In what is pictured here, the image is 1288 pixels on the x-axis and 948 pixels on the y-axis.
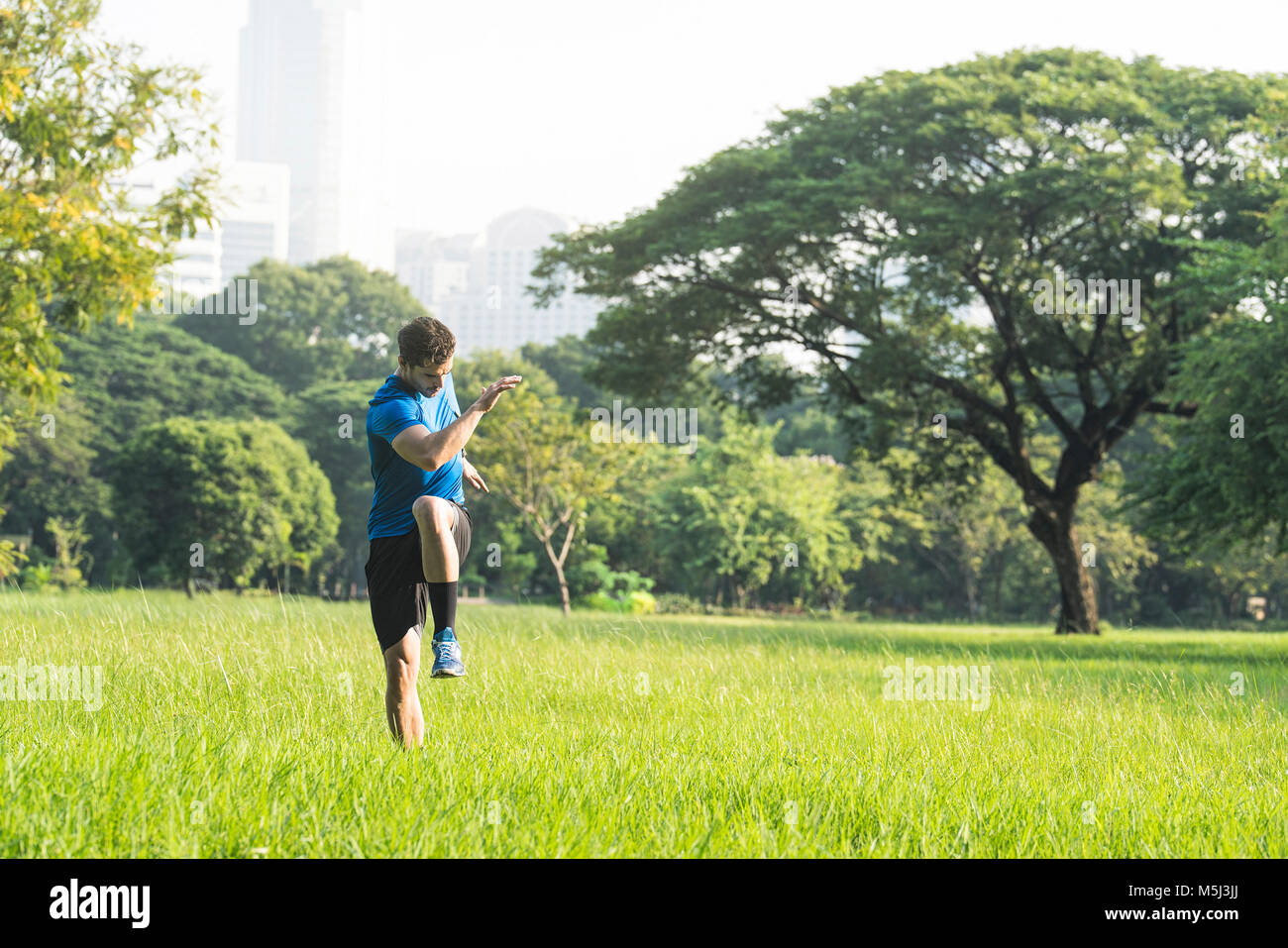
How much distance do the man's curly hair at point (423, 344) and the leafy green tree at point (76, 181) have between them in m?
6.85

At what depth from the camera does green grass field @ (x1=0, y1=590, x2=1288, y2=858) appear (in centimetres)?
300

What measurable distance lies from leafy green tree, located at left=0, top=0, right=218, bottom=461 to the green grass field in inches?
140

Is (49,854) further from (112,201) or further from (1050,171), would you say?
(1050,171)

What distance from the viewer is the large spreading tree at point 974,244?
17.1 m

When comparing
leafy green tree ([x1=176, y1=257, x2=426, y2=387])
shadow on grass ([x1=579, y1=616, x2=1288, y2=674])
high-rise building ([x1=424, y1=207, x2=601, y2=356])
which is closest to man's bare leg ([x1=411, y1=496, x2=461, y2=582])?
shadow on grass ([x1=579, y1=616, x2=1288, y2=674])

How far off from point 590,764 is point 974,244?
51.1ft

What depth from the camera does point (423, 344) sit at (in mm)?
4328

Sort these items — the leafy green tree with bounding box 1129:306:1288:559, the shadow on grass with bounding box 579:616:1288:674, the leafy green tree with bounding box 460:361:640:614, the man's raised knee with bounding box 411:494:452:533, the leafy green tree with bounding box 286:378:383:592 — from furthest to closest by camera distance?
the leafy green tree with bounding box 286:378:383:592, the leafy green tree with bounding box 460:361:640:614, the shadow on grass with bounding box 579:616:1288:674, the leafy green tree with bounding box 1129:306:1288:559, the man's raised knee with bounding box 411:494:452:533

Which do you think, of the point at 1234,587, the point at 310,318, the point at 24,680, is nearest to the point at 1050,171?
the point at 24,680

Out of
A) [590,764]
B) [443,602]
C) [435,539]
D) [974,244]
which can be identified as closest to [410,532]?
[435,539]

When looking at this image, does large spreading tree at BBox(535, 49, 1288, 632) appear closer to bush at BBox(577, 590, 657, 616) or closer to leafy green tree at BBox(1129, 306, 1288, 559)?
leafy green tree at BBox(1129, 306, 1288, 559)

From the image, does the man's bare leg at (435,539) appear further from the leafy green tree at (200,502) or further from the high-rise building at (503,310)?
the high-rise building at (503,310)

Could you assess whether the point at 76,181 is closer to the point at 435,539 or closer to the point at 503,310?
the point at 435,539
